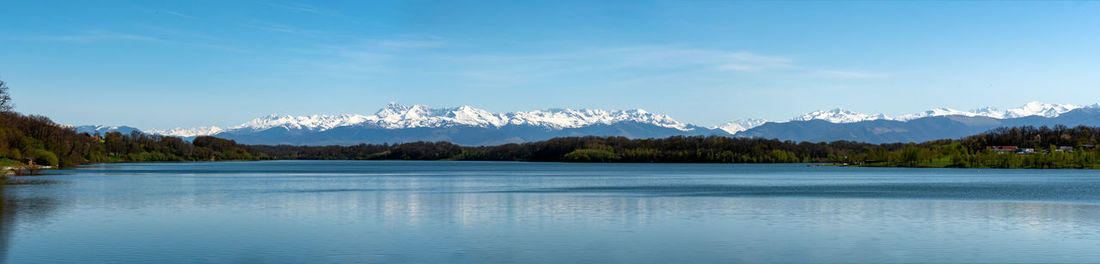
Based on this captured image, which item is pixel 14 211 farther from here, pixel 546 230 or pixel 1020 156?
pixel 1020 156

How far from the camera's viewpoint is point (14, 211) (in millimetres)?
40844

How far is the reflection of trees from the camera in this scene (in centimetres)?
2862

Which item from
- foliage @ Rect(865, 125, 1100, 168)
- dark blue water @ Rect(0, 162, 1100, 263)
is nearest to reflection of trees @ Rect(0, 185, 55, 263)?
dark blue water @ Rect(0, 162, 1100, 263)

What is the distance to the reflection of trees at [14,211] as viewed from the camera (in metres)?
28.6

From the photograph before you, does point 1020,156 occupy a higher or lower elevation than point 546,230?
higher


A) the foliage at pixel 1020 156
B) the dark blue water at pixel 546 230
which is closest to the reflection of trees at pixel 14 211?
the dark blue water at pixel 546 230

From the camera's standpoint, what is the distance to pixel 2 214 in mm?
39094

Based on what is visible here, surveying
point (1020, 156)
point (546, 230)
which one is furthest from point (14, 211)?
point (1020, 156)

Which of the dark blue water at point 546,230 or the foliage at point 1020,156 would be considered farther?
the foliage at point 1020,156

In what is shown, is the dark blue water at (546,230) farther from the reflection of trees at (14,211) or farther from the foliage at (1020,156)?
the foliage at (1020,156)

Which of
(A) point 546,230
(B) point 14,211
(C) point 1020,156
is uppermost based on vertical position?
(C) point 1020,156

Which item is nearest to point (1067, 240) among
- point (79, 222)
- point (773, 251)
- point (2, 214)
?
point (773, 251)

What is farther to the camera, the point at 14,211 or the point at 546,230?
the point at 14,211

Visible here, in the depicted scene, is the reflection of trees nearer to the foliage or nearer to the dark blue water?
the dark blue water
